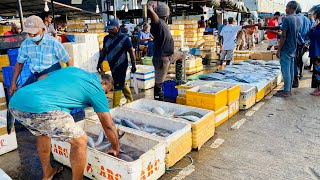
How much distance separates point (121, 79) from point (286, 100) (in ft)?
13.1

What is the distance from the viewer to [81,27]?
23438 millimetres

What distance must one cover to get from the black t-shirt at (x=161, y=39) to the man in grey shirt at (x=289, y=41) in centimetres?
290

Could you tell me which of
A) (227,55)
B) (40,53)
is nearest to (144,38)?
(227,55)

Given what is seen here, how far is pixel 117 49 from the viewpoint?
522cm

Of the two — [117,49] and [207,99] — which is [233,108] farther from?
[117,49]

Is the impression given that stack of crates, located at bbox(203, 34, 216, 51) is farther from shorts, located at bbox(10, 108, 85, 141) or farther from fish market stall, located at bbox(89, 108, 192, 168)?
shorts, located at bbox(10, 108, 85, 141)

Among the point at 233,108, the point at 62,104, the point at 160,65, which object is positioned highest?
the point at 160,65

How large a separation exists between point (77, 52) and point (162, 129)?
4553 millimetres

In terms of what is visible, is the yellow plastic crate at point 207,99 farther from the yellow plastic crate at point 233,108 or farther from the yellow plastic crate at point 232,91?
the yellow plastic crate at point 233,108

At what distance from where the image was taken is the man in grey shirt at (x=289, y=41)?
631cm

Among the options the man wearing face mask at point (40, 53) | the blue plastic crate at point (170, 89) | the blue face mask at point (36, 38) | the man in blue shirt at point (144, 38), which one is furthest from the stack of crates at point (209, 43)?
the blue face mask at point (36, 38)

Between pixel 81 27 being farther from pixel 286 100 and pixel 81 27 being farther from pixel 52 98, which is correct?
pixel 52 98

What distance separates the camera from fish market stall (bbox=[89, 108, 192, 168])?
3.49 metres

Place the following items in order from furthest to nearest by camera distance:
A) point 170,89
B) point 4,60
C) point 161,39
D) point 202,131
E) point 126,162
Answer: point 170,89
point 4,60
point 161,39
point 202,131
point 126,162
